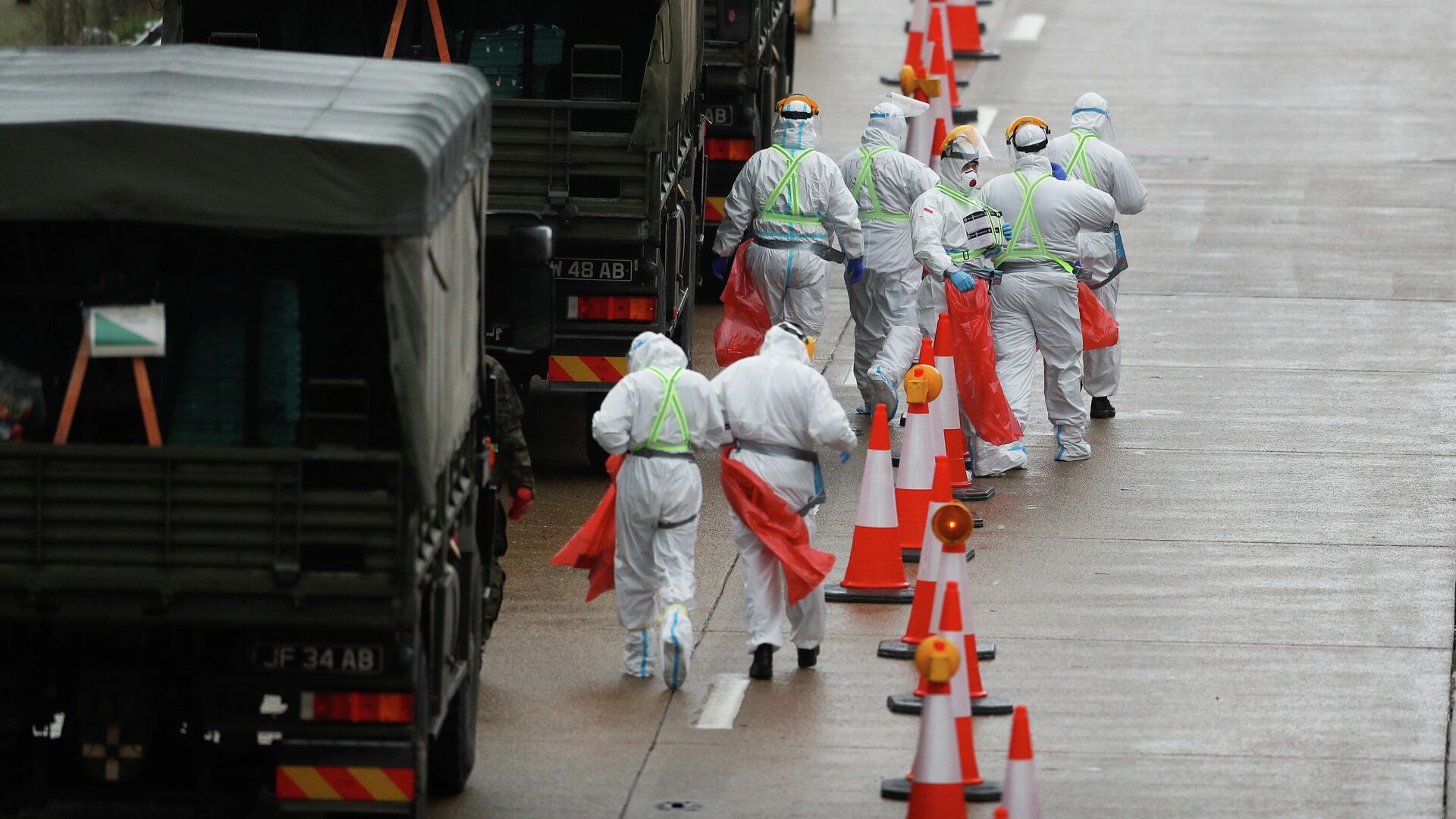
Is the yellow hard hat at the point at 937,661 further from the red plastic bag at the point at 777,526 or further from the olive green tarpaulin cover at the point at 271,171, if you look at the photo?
the red plastic bag at the point at 777,526

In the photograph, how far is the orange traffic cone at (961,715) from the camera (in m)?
8.64

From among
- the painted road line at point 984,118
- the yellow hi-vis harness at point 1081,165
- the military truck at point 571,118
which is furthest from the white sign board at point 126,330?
the painted road line at point 984,118

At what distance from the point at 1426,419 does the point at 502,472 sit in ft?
24.5

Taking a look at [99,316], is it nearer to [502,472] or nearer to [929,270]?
[502,472]

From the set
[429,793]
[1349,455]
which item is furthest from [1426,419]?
[429,793]

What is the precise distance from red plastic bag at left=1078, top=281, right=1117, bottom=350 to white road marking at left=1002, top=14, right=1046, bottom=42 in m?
15.4

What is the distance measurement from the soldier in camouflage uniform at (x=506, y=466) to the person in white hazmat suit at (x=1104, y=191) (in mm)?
5849

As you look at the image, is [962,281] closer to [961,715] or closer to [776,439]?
[776,439]

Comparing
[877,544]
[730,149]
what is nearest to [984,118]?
[730,149]

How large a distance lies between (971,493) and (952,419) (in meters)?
0.45

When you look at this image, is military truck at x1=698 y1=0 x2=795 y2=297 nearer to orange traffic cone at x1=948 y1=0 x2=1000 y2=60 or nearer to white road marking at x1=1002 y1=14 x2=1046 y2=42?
orange traffic cone at x1=948 y1=0 x2=1000 y2=60

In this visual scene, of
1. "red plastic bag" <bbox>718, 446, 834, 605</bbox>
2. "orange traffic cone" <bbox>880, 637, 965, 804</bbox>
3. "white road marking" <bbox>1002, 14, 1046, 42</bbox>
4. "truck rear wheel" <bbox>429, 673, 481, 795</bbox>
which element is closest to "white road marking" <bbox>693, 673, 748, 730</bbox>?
"red plastic bag" <bbox>718, 446, 834, 605</bbox>

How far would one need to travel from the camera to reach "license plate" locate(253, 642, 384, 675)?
7.32 m

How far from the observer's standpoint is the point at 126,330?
23.4 ft
